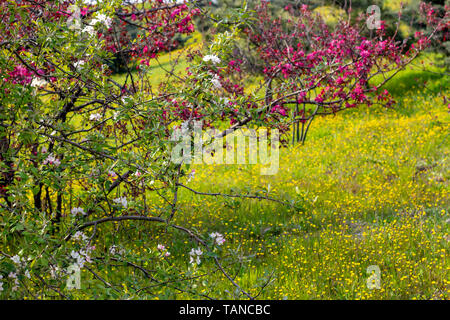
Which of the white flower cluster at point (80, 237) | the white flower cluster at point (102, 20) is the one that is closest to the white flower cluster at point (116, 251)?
the white flower cluster at point (80, 237)

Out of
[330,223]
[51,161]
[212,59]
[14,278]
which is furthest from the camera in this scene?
[330,223]

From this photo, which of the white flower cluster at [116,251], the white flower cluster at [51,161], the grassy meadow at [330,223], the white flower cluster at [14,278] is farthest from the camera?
the grassy meadow at [330,223]

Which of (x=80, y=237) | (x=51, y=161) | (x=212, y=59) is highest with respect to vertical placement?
(x=212, y=59)

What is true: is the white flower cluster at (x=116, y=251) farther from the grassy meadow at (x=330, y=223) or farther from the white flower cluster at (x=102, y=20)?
the white flower cluster at (x=102, y=20)

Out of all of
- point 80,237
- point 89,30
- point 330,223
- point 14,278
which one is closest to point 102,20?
point 89,30

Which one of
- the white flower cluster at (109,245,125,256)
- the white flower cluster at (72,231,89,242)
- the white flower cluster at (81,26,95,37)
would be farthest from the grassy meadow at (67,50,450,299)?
the white flower cluster at (81,26,95,37)

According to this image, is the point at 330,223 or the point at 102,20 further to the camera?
the point at 330,223

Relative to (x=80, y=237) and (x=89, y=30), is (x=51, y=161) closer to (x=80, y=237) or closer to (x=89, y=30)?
(x=80, y=237)

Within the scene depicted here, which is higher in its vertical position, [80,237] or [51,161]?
[51,161]

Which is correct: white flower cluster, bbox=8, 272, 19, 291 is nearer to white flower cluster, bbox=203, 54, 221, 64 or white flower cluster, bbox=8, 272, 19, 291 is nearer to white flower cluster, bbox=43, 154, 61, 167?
white flower cluster, bbox=43, 154, 61, 167

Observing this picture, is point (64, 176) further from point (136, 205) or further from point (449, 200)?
point (449, 200)

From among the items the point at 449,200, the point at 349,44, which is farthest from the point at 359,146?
the point at 449,200

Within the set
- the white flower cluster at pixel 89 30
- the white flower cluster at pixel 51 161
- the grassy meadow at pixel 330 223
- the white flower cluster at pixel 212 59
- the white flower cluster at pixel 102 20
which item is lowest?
the grassy meadow at pixel 330 223

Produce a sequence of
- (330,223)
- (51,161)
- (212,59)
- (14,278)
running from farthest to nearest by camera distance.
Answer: (330,223) → (212,59) → (51,161) → (14,278)
